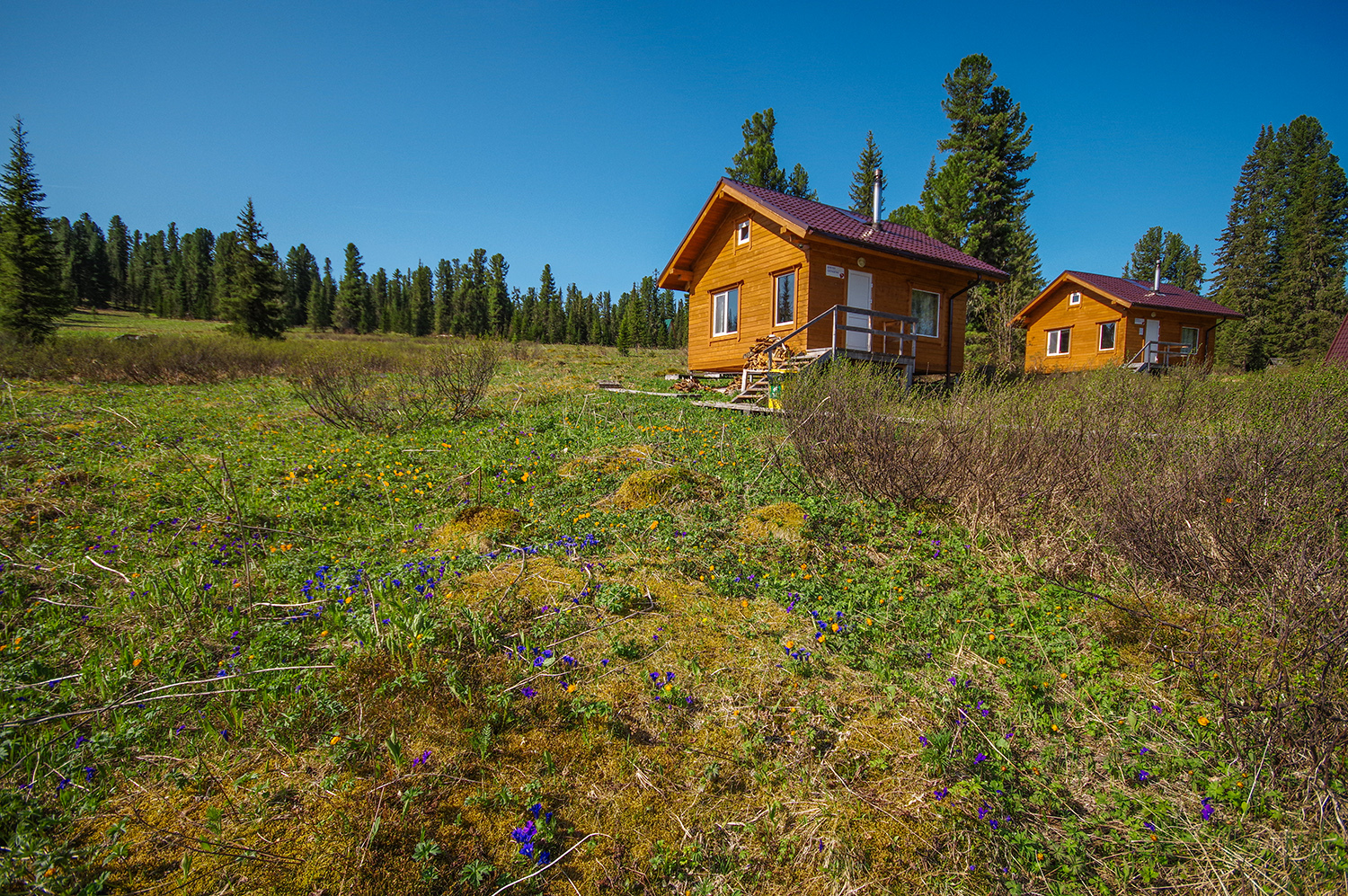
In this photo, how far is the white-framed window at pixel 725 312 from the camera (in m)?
17.0

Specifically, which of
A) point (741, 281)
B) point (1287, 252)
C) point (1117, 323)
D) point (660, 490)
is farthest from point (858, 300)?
point (1287, 252)

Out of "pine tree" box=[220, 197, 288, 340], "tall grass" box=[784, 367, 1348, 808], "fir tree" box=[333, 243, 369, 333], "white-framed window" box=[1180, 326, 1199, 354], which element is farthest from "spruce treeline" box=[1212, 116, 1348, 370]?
"fir tree" box=[333, 243, 369, 333]

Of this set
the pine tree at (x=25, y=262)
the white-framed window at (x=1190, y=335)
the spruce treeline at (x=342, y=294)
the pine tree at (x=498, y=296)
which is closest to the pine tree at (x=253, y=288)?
the pine tree at (x=25, y=262)

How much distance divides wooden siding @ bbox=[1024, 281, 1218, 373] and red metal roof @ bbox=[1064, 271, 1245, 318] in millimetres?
343

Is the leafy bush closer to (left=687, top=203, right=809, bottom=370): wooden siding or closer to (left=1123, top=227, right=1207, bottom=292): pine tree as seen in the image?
(left=687, top=203, right=809, bottom=370): wooden siding

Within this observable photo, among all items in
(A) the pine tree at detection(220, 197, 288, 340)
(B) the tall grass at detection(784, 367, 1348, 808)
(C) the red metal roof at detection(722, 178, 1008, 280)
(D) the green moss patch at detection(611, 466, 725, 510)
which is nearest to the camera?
(B) the tall grass at detection(784, 367, 1348, 808)

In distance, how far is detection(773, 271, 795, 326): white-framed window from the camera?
14688 mm

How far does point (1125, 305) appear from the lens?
21.8 meters

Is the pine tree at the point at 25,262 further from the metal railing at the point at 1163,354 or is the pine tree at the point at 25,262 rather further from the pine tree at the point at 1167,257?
the pine tree at the point at 1167,257

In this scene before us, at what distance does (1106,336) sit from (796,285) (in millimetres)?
17983

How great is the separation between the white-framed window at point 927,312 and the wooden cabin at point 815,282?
3 cm

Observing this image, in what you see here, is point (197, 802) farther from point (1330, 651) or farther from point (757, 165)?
point (757, 165)

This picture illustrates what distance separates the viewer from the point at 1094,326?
917 inches

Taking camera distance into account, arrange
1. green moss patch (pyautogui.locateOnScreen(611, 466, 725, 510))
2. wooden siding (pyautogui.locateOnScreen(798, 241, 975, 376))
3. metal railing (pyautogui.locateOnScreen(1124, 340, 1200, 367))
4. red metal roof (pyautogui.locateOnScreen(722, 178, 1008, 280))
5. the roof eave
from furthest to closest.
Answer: metal railing (pyautogui.locateOnScreen(1124, 340, 1200, 367)), wooden siding (pyautogui.locateOnScreen(798, 241, 975, 376)), red metal roof (pyautogui.locateOnScreen(722, 178, 1008, 280)), the roof eave, green moss patch (pyautogui.locateOnScreen(611, 466, 725, 510))
